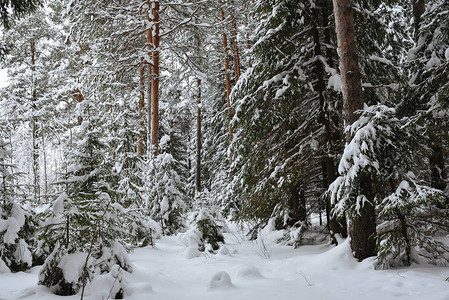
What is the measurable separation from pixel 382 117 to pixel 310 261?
275 centimetres

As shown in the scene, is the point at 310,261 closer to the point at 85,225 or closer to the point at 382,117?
the point at 382,117

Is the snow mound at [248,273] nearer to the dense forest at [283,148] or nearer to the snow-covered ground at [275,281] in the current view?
the snow-covered ground at [275,281]

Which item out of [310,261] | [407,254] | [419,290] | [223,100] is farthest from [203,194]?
[223,100]

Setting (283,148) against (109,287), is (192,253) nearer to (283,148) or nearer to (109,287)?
(109,287)

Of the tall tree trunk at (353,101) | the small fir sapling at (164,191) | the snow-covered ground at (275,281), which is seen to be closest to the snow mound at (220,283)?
the snow-covered ground at (275,281)

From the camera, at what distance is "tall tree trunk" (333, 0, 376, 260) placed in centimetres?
451

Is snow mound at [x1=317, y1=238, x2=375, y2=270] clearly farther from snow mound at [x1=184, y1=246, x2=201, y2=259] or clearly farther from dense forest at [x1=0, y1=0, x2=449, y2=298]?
snow mound at [x1=184, y1=246, x2=201, y2=259]

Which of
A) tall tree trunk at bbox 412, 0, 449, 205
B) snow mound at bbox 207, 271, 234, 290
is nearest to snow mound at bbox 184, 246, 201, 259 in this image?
snow mound at bbox 207, 271, 234, 290

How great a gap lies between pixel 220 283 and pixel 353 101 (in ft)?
11.7

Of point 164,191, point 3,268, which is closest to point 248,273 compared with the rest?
point 3,268

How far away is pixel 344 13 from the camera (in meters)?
4.89

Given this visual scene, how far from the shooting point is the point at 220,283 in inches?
153

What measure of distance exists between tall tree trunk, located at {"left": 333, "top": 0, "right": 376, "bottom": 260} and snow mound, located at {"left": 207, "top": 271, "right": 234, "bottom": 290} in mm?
2183

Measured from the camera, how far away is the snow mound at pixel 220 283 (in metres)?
3.83
